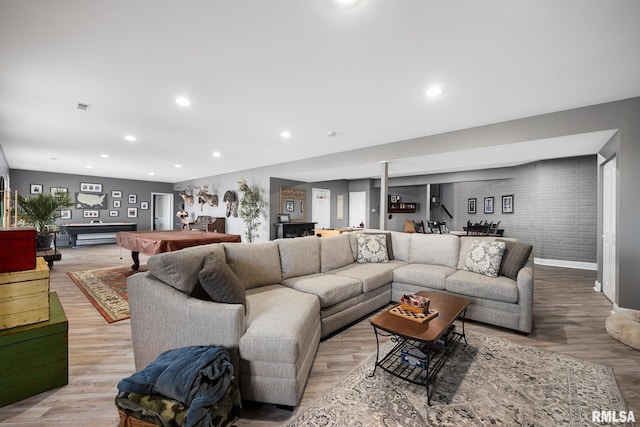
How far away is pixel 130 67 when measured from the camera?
7.73 ft

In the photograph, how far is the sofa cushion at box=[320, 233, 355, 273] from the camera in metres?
3.29

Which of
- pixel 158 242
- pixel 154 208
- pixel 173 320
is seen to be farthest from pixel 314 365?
pixel 154 208

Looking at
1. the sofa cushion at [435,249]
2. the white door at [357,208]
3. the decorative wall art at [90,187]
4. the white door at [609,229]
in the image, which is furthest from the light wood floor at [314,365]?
the decorative wall art at [90,187]

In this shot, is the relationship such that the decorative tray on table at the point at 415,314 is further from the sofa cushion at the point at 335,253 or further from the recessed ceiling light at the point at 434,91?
the recessed ceiling light at the point at 434,91

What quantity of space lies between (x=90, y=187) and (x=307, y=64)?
1050 centimetres

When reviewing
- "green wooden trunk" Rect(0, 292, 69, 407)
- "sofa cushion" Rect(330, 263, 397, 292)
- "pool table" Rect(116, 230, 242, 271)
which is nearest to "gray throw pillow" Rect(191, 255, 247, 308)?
"green wooden trunk" Rect(0, 292, 69, 407)

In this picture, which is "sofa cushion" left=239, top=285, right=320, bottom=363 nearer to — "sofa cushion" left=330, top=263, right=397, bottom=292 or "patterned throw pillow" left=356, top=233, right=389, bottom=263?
"sofa cushion" left=330, top=263, right=397, bottom=292

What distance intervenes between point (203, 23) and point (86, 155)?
618cm

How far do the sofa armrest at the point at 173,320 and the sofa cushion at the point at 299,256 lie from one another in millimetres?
1261

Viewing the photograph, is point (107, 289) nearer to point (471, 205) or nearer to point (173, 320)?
point (173, 320)

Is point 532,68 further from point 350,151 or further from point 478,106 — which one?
point 350,151

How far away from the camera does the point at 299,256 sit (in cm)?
304

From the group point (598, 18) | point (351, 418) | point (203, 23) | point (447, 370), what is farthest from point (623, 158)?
point (203, 23)
